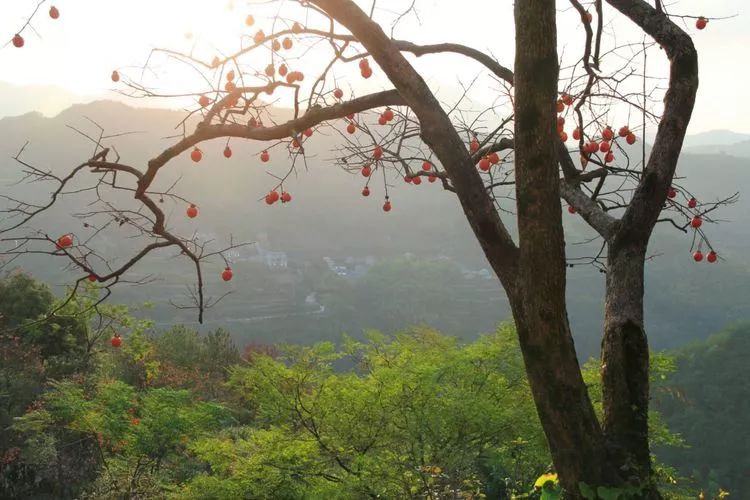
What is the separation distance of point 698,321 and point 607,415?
212 feet

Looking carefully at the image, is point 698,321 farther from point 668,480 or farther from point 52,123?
point 52,123

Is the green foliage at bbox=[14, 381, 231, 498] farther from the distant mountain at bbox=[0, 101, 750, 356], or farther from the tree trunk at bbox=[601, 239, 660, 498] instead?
the distant mountain at bbox=[0, 101, 750, 356]

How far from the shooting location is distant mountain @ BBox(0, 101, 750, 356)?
52469mm

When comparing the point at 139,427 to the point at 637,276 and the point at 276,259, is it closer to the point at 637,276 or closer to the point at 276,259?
the point at 637,276

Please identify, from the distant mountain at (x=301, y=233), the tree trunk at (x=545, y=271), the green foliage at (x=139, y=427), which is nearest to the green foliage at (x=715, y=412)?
the distant mountain at (x=301, y=233)

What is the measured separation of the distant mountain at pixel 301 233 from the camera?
5247 centimetres

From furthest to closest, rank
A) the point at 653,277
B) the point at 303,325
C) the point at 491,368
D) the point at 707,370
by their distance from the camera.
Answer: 1. the point at 653,277
2. the point at 303,325
3. the point at 707,370
4. the point at 491,368

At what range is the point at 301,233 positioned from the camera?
70.1m

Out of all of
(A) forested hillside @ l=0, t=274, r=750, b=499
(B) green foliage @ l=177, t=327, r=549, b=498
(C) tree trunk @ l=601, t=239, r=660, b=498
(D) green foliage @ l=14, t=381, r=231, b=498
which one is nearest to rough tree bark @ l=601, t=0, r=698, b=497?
(C) tree trunk @ l=601, t=239, r=660, b=498

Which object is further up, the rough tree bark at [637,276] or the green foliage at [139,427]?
the rough tree bark at [637,276]

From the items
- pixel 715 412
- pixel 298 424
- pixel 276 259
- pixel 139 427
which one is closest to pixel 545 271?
pixel 298 424

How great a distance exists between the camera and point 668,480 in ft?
Result: 8.84

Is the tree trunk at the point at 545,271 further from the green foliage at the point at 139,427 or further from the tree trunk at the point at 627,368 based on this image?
the green foliage at the point at 139,427

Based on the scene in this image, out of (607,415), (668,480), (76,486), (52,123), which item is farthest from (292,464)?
(52,123)
